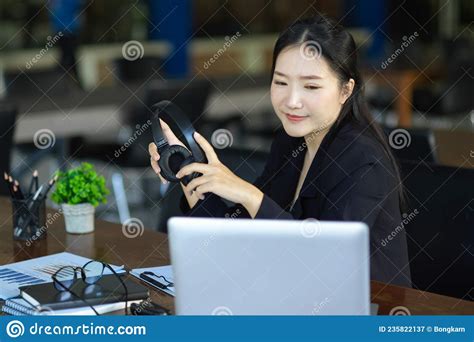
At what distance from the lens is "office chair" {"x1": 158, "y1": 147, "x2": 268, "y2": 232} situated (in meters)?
2.91

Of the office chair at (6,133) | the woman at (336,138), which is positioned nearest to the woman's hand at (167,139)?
the woman at (336,138)

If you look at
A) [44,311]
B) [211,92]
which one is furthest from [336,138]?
[211,92]

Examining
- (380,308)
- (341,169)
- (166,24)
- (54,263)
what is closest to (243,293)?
(380,308)

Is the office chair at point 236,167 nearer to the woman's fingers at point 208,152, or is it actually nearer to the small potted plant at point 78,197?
the small potted plant at point 78,197

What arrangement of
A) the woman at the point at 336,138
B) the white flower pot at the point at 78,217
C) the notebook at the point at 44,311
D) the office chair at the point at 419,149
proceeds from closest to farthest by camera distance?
the notebook at the point at 44,311
the woman at the point at 336,138
the white flower pot at the point at 78,217
the office chair at the point at 419,149

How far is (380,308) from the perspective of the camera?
79.0 inches

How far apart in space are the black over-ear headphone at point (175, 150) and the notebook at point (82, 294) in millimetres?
294

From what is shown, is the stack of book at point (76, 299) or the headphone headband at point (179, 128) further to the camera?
the headphone headband at point (179, 128)

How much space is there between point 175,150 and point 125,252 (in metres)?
0.41

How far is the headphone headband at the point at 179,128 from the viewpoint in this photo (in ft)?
7.18

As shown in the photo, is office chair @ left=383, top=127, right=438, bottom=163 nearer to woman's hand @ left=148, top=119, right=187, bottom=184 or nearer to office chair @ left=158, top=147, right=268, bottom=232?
office chair @ left=158, top=147, right=268, bottom=232

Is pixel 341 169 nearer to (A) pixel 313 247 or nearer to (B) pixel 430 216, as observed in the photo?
(B) pixel 430 216
